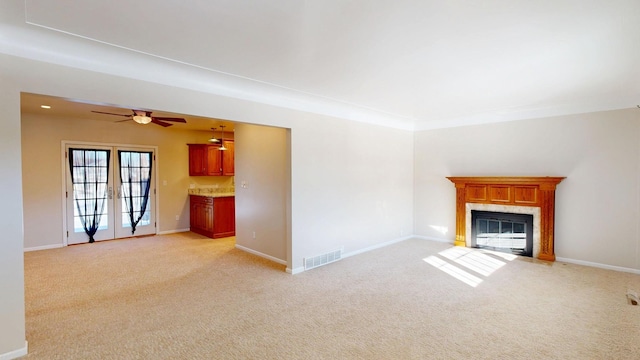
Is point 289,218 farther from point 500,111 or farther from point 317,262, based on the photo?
point 500,111

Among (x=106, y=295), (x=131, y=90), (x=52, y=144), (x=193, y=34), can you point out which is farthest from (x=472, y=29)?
(x=52, y=144)

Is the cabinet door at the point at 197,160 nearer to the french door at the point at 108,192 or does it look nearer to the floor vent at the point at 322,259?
the french door at the point at 108,192

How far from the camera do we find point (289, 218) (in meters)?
4.52

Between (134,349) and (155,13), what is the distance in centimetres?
Answer: 275

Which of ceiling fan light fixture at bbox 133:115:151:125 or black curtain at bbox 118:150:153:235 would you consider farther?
black curtain at bbox 118:150:153:235

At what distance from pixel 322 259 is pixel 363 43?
3385 millimetres

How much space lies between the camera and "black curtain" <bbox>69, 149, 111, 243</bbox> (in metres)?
6.47

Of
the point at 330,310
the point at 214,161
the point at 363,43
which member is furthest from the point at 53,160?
the point at 363,43

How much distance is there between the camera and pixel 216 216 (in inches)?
275

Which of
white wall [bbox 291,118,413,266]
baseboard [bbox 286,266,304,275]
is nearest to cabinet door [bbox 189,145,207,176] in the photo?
white wall [bbox 291,118,413,266]

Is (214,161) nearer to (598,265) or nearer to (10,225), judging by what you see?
(10,225)

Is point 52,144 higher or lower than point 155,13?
lower

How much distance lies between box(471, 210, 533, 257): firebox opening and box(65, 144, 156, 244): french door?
7509mm

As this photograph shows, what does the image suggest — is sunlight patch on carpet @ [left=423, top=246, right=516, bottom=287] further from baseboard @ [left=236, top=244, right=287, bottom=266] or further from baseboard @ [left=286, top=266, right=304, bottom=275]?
baseboard @ [left=236, top=244, right=287, bottom=266]
